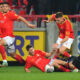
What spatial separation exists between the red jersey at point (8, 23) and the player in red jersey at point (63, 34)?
→ 1026 millimetres

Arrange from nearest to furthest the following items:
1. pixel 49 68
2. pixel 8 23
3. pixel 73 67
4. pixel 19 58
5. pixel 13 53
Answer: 1. pixel 49 68
2. pixel 73 67
3. pixel 8 23
4. pixel 13 53
5. pixel 19 58

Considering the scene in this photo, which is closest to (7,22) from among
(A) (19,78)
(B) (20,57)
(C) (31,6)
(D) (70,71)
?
(B) (20,57)

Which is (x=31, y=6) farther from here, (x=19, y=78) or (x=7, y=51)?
(x=19, y=78)

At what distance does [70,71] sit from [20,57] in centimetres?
244

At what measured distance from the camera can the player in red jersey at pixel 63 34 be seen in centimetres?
1358

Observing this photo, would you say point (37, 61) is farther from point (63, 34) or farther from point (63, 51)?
point (63, 34)

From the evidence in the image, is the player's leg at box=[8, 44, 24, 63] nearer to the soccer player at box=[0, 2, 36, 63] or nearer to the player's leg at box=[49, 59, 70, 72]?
the soccer player at box=[0, 2, 36, 63]

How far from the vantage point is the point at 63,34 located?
14195 mm

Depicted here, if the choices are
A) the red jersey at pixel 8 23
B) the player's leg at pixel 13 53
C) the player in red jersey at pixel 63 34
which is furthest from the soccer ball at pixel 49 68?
the player's leg at pixel 13 53

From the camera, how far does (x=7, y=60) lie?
49.6 ft

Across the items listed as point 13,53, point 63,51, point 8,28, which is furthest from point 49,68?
point 13,53

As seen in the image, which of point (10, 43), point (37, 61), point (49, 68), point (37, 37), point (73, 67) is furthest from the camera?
point (37, 37)

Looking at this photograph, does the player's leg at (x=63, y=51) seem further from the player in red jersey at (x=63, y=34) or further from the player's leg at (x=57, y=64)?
the player's leg at (x=57, y=64)

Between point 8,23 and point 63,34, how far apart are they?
1.55 m
